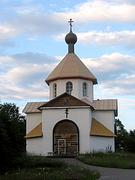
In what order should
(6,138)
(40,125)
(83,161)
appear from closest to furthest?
1. (6,138)
2. (83,161)
3. (40,125)

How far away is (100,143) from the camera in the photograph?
47.2 meters

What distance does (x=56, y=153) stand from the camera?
4581cm

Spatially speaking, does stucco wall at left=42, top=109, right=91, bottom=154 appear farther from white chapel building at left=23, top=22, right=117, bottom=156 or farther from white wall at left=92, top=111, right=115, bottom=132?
white wall at left=92, top=111, right=115, bottom=132

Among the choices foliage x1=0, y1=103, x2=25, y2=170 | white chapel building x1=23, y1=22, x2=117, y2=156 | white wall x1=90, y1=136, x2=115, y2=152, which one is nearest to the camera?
foliage x1=0, y1=103, x2=25, y2=170

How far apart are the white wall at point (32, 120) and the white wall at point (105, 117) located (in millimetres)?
6118

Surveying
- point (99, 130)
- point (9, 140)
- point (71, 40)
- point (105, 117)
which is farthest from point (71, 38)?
point (9, 140)

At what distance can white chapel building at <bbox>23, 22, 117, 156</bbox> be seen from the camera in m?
46.3

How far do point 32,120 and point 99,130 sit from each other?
27.4ft

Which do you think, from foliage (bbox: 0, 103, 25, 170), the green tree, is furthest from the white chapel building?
foliage (bbox: 0, 103, 25, 170)

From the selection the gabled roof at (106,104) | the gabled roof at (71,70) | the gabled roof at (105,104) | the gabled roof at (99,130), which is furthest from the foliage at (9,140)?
the gabled roof at (106,104)

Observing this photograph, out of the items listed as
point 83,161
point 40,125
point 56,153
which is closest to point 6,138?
point 83,161

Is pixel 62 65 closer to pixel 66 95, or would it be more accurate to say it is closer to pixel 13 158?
pixel 66 95

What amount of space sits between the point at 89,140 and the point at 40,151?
506 centimetres

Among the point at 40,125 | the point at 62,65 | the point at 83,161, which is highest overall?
the point at 62,65
